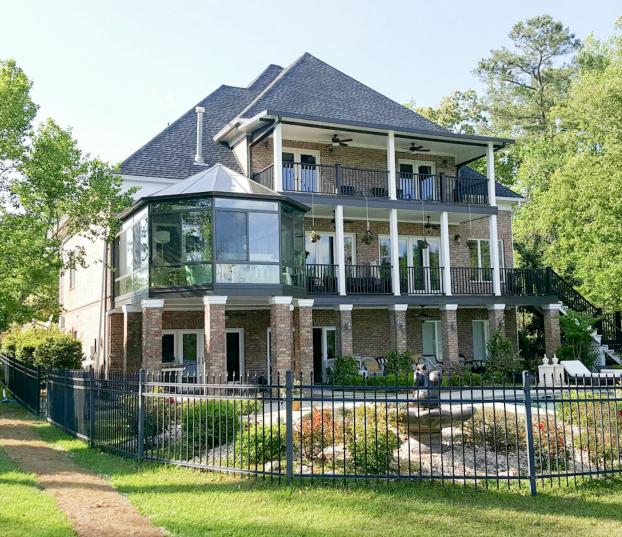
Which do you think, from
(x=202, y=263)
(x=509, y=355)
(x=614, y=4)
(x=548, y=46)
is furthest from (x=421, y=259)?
(x=548, y=46)

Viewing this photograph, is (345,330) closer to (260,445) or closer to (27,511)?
(260,445)

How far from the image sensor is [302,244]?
21.8m

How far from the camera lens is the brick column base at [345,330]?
74.5 feet

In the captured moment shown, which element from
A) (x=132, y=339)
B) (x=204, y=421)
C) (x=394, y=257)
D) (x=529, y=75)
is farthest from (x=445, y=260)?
(x=529, y=75)

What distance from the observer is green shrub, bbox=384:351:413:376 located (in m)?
22.8

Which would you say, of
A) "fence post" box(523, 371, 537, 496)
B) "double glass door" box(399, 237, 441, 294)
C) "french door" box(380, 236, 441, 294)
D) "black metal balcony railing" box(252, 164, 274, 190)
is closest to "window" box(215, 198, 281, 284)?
"black metal balcony railing" box(252, 164, 274, 190)

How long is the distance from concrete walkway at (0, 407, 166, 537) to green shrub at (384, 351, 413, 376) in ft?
41.3

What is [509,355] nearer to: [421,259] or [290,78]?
[421,259]

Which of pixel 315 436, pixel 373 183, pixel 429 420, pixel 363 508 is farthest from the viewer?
pixel 373 183

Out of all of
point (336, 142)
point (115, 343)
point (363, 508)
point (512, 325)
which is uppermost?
point (336, 142)

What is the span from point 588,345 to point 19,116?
22915mm

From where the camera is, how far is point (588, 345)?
2700 cm

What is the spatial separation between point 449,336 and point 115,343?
12.4 m

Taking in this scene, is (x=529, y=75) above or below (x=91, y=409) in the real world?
above
